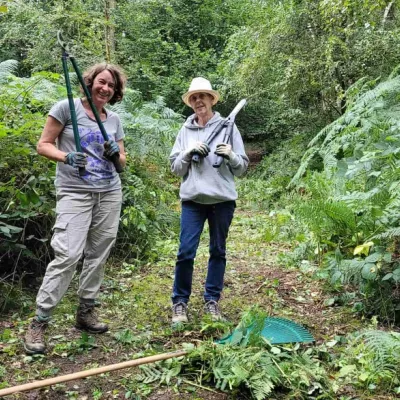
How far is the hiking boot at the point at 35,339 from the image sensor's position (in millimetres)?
2953

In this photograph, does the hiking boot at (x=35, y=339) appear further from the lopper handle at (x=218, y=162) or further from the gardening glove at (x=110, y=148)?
the lopper handle at (x=218, y=162)

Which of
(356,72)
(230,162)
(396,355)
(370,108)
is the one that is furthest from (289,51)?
(396,355)

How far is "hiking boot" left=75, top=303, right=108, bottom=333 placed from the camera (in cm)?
335

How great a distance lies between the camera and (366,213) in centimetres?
397

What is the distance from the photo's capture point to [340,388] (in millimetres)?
2652

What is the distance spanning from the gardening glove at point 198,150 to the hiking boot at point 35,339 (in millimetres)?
1495

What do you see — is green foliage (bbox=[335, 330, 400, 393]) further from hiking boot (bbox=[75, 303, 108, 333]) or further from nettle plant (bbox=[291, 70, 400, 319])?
hiking boot (bbox=[75, 303, 108, 333])

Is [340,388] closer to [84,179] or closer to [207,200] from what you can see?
[207,200]

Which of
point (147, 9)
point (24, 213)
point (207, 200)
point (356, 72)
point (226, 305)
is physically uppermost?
point (147, 9)

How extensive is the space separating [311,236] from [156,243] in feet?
6.14

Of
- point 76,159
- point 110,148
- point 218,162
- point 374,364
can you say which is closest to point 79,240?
point 76,159

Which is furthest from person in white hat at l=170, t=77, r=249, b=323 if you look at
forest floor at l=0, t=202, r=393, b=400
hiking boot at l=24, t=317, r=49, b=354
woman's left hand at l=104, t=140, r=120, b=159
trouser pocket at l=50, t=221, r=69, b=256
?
hiking boot at l=24, t=317, r=49, b=354

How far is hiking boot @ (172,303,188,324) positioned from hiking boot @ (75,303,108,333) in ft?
1.71

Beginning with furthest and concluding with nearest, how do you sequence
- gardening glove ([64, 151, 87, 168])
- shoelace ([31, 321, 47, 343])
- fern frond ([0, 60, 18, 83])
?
1. fern frond ([0, 60, 18, 83])
2. shoelace ([31, 321, 47, 343])
3. gardening glove ([64, 151, 87, 168])
